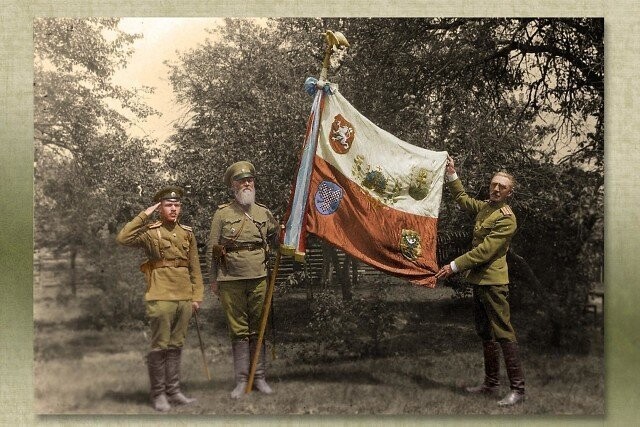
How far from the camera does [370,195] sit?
4.85 metres

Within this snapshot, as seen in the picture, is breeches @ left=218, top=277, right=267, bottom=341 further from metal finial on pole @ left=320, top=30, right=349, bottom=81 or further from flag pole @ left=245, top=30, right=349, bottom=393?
metal finial on pole @ left=320, top=30, right=349, bottom=81

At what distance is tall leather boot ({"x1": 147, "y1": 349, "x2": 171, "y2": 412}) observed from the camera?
4797 millimetres

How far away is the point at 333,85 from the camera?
16.0ft

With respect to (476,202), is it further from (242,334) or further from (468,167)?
(242,334)

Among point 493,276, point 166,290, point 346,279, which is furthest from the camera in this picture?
point 346,279

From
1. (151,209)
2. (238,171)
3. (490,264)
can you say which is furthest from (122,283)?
(490,264)

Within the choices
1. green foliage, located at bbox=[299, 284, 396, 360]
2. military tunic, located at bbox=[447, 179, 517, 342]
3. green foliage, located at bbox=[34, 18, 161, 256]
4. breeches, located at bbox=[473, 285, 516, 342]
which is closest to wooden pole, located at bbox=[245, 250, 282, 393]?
green foliage, located at bbox=[299, 284, 396, 360]

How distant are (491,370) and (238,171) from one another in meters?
1.98

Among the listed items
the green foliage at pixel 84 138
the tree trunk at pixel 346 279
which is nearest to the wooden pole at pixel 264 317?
the tree trunk at pixel 346 279

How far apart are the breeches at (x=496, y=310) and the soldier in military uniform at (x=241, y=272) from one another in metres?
1.35

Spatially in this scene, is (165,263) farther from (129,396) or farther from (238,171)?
(129,396)

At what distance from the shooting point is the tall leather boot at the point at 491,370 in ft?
16.1

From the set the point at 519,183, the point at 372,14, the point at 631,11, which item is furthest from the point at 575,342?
the point at 372,14

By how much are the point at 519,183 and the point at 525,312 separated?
81 centimetres
